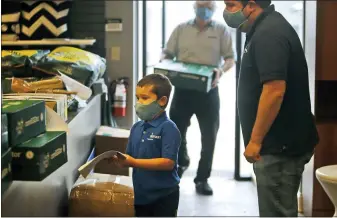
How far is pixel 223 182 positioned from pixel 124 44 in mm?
1467

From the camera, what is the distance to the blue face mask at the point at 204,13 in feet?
13.0

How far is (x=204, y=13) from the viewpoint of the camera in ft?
13.0

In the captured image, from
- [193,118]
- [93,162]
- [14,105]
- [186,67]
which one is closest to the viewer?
[14,105]

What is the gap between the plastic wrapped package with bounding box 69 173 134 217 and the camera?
2809 millimetres

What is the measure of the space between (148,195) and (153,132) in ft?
0.98

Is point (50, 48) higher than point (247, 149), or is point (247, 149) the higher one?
point (50, 48)

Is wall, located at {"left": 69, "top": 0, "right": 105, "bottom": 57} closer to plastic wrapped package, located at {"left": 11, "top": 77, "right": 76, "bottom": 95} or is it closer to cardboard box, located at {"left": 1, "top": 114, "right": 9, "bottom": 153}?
plastic wrapped package, located at {"left": 11, "top": 77, "right": 76, "bottom": 95}

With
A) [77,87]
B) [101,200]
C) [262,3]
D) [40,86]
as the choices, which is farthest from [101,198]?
[262,3]

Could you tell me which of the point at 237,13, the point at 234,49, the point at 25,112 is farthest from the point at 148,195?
the point at 234,49

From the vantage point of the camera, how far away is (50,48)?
4234mm

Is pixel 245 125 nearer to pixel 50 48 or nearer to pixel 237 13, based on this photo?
pixel 237 13

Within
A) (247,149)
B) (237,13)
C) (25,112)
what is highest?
(237,13)

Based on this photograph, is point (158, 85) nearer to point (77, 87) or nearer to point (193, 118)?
point (77, 87)

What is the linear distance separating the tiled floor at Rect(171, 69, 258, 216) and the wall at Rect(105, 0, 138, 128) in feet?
2.17
